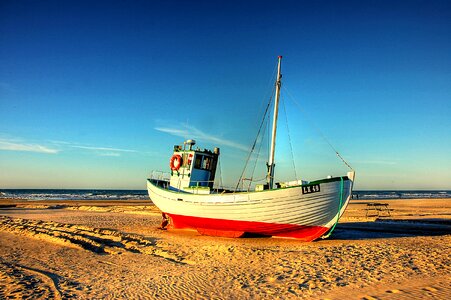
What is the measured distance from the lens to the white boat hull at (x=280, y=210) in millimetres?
14078

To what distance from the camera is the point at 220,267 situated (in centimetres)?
1045

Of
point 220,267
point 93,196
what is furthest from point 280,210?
point 93,196

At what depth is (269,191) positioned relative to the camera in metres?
14.5

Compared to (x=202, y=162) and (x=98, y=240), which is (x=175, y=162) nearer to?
(x=202, y=162)

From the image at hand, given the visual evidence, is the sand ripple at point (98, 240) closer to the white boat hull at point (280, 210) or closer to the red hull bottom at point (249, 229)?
the red hull bottom at point (249, 229)

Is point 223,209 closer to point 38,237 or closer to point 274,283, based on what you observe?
point 274,283

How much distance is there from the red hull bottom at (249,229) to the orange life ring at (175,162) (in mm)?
3750

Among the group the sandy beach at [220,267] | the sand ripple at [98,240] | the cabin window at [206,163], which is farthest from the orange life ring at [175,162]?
the sand ripple at [98,240]

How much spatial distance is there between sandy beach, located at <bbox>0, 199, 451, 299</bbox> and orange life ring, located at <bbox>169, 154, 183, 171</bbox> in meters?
5.43

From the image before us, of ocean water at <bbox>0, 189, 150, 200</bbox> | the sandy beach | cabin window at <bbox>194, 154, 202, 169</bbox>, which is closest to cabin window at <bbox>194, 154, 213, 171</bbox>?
cabin window at <bbox>194, 154, 202, 169</bbox>

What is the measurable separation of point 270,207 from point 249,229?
186 centimetres

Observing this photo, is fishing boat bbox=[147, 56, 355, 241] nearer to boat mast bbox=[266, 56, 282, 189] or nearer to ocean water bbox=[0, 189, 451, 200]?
boat mast bbox=[266, 56, 282, 189]

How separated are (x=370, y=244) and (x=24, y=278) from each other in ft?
43.7

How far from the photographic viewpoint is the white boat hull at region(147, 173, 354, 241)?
1408 cm
